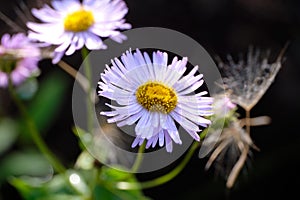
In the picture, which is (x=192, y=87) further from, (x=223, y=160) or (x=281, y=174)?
(x=281, y=174)

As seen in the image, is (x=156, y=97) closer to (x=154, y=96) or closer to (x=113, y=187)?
(x=154, y=96)

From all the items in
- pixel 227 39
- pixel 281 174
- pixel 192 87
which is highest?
pixel 227 39

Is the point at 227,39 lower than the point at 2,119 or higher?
higher

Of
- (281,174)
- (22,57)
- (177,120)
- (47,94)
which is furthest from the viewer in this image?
(281,174)

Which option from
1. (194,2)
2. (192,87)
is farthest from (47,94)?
(192,87)

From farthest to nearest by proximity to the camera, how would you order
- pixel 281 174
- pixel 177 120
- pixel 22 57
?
1. pixel 281 174
2. pixel 22 57
3. pixel 177 120

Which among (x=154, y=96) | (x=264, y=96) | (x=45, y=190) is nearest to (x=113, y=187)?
(x=45, y=190)

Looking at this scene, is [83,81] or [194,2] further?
[194,2]
